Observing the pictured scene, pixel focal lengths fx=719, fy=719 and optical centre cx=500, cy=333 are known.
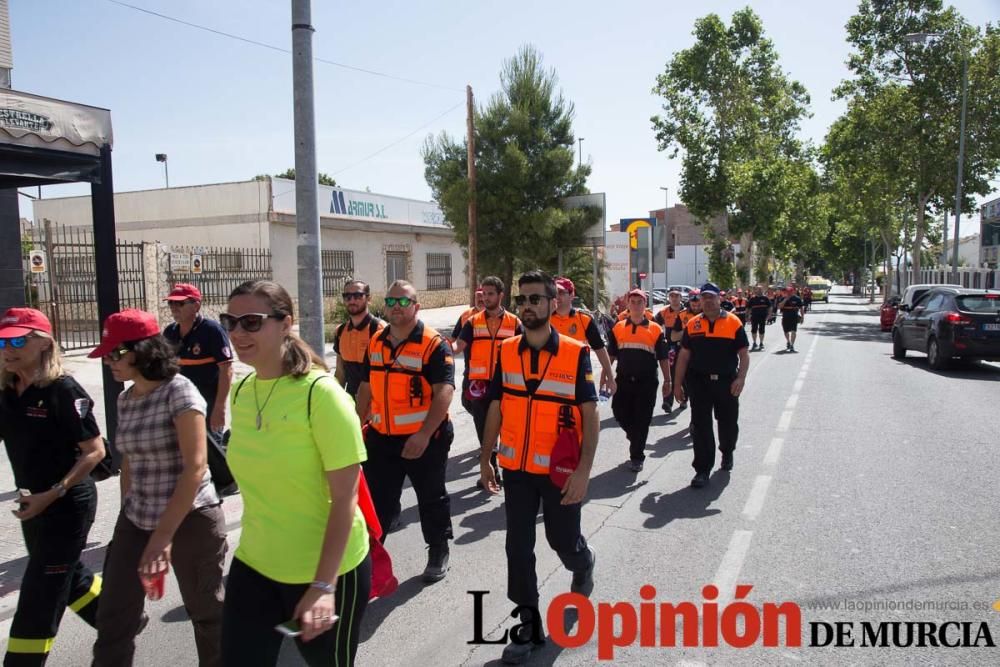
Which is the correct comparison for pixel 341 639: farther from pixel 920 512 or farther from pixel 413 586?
pixel 920 512

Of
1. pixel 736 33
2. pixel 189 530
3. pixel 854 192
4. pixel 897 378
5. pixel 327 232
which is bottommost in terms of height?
pixel 897 378

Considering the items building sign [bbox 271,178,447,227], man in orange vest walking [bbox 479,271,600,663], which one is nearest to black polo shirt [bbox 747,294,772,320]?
building sign [bbox 271,178,447,227]

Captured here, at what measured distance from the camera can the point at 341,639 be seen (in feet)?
7.70

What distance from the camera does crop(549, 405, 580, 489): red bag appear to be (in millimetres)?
3381

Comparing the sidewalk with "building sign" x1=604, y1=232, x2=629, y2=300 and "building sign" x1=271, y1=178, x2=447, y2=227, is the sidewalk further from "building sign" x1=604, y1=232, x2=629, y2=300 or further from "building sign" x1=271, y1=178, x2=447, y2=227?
"building sign" x1=604, y1=232, x2=629, y2=300

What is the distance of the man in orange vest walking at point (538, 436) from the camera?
3459mm

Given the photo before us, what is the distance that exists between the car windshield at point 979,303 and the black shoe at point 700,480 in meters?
10.5

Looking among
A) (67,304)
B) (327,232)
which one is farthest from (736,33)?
(67,304)

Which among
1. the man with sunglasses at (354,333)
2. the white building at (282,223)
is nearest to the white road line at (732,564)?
the man with sunglasses at (354,333)

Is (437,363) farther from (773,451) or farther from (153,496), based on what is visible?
(773,451)

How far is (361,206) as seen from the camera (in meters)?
26.2

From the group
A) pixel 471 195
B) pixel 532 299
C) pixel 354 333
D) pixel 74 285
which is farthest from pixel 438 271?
pixel 532 299

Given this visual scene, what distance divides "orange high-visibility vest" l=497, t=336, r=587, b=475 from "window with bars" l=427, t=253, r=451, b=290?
26.8 m

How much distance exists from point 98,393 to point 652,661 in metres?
9.91
